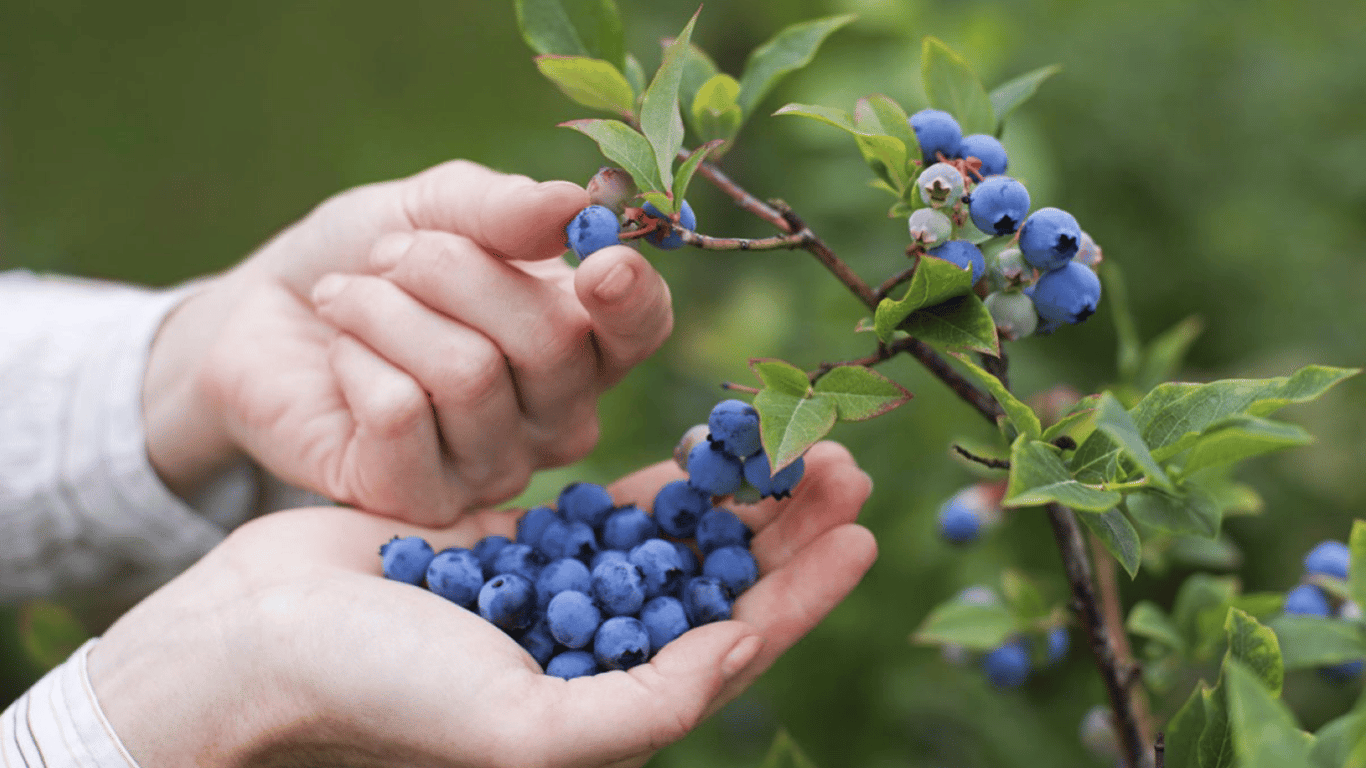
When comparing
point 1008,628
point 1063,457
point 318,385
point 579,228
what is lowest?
point 1008,628

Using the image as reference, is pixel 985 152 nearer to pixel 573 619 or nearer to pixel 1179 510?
pixel 1179 510

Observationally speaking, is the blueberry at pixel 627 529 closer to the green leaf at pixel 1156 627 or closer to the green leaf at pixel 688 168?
the green leaf at pixel 688 168

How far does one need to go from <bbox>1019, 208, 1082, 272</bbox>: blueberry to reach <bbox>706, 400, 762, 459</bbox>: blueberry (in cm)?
26

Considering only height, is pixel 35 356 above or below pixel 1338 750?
below

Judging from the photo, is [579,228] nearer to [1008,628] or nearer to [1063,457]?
[1063,457]

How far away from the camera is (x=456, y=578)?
0.97 meters

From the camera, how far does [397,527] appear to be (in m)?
1.15

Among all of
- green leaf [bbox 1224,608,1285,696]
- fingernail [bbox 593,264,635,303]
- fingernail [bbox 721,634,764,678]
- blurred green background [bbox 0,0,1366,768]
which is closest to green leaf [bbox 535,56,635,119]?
fingernail [bbox 593,264,635,303]

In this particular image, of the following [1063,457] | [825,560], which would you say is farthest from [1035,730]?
[1063,457]

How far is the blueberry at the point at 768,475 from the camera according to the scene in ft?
2.89

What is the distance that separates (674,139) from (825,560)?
431 mm

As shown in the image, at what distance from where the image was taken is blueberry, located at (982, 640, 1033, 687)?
4.07 feet

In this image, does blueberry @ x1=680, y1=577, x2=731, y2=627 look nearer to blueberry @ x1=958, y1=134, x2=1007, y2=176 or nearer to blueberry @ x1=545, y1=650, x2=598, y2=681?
blueberry @ x1=545, y1=650, x2=598, y2=681

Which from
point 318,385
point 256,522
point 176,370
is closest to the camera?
point 256,522
